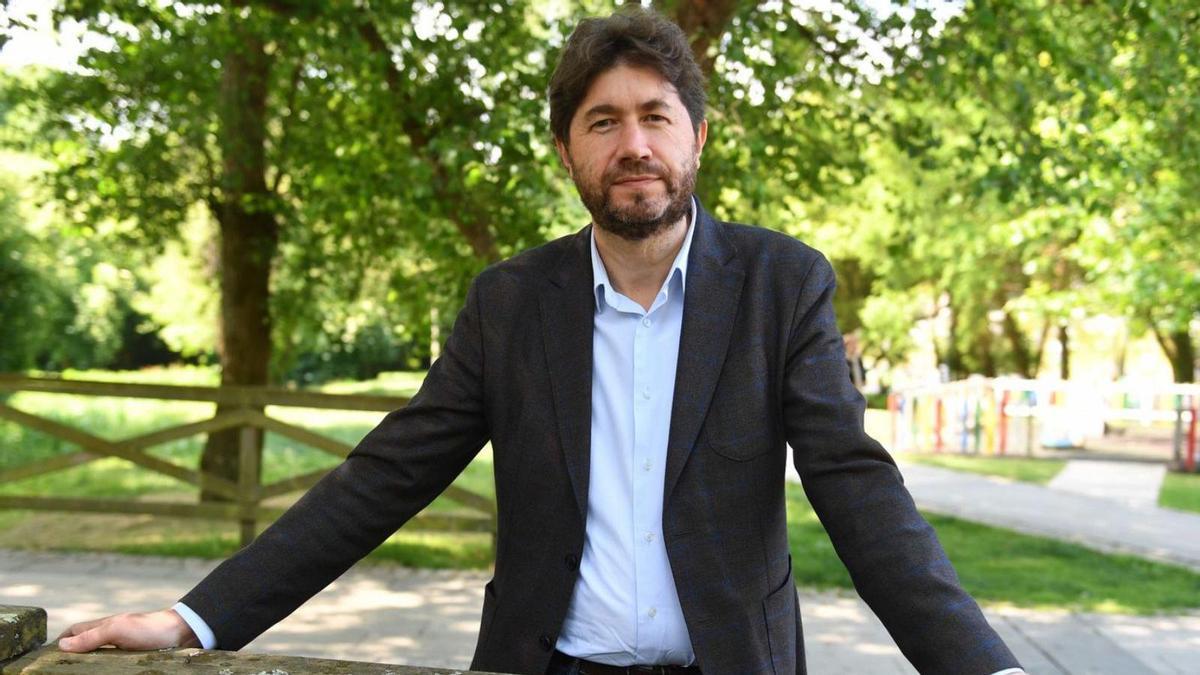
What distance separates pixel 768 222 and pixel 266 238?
4.46 m

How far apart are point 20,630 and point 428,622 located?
5776 mm

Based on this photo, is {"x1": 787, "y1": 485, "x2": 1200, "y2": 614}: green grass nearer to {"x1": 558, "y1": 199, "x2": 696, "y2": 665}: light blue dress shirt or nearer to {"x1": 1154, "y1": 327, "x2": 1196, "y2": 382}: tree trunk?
{"x1": 558, "y1": 199, "x2": 696, "y2": 665}: light blue dress shirt

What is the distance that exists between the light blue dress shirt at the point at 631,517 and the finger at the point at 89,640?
2.31 ft

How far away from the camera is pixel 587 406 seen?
216 cm

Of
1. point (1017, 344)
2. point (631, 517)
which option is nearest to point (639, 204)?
point (631, 517)

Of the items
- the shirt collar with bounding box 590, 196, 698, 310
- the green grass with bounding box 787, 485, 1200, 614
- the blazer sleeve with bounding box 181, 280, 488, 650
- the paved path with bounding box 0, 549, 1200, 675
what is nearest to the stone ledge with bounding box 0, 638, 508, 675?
the blazer sleeve with bounding box 181, 280, 488, 650

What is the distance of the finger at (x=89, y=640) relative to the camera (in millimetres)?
1845

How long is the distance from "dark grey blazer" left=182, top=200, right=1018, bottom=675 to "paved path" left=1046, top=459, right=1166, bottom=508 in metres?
12.9

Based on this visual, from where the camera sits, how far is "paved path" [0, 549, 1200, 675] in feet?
22.1

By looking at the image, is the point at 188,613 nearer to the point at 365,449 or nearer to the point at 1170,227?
the point at 365,449

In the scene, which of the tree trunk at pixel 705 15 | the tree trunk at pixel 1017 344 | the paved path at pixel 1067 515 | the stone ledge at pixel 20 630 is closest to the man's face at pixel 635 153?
the stone ledge at pixel 20 630

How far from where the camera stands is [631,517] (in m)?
2.12

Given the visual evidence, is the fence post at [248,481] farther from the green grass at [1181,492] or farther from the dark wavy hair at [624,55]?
the green grass at [1181,492]

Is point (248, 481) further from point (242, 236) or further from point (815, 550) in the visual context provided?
point (815, 550)
